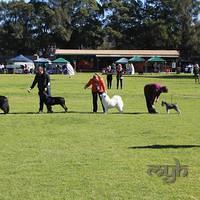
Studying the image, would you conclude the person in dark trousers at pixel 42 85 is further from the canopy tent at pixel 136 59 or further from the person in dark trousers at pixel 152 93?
the canopy tent at pixel 136 59

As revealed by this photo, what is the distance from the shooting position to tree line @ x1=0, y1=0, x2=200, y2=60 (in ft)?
376

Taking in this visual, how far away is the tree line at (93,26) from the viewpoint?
114500 millimetres

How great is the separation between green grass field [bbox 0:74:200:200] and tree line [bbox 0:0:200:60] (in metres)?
95.0

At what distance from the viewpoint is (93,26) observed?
116 meters

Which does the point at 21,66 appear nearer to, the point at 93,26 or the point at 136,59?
the point at 136,59

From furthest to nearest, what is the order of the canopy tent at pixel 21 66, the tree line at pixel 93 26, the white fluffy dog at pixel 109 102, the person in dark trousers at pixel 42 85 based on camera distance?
the tree line at pixel 93 26, the canopy tent at pixel 21 66, the person in dark trousers at pixel 42 85, the white fluffy dog at pixel 109 102

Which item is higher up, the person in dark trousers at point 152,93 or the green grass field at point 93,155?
the person in dark trousers at point 152,93

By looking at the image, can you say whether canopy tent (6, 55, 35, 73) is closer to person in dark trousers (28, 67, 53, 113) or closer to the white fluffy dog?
person in dark trousers (28, 67, 53, 113)

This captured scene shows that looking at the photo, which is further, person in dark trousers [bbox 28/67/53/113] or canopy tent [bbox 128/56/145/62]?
canopy tent [bbox 128/56/145/62]

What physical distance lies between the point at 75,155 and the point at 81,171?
1.73 meters

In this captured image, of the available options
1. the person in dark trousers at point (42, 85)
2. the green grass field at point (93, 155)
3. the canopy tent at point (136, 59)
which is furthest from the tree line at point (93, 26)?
the green grass field at point (93, 155)

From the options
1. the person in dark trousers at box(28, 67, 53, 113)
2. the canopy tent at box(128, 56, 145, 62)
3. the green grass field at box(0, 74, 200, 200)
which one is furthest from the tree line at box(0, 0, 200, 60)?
the green grass field at box(0, 74, 200, 200)

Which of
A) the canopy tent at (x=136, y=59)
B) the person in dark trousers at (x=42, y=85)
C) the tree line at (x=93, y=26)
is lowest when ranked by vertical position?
the person in dark trousers at (x=42, y=85)

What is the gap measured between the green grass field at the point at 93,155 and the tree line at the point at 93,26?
312 ft
